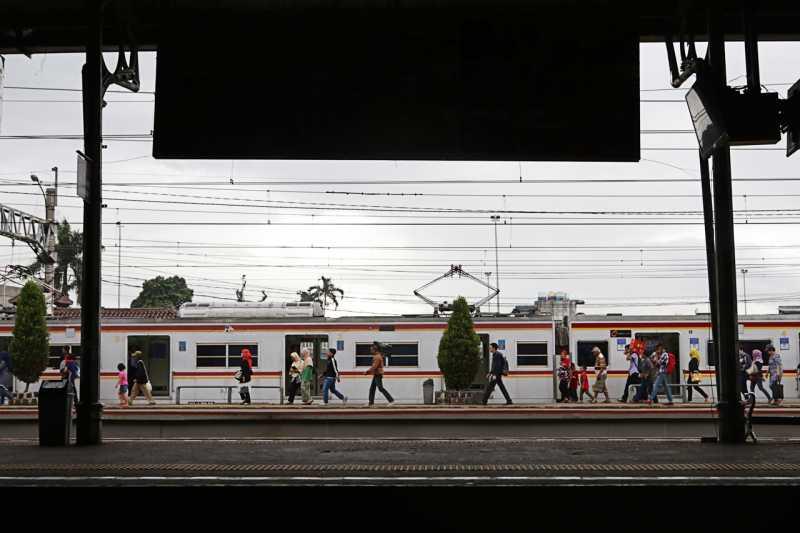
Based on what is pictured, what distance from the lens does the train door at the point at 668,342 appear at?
28.3 meters

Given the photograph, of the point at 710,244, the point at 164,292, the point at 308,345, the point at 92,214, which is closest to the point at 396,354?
the point at 308,345

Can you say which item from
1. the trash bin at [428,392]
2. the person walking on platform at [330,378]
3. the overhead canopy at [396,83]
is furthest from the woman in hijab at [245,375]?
the overhead canopy at [396,83]

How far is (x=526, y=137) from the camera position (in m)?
11.0

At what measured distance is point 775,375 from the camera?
2539 centimetres

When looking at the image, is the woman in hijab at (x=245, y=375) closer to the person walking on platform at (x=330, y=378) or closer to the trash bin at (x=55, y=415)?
the person walking on platform at (x=330, y=378)

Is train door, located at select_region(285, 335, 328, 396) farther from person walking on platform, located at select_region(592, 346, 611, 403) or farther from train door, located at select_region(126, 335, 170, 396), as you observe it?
person walking on platform, located at select_region(592, 346, 611, 403)

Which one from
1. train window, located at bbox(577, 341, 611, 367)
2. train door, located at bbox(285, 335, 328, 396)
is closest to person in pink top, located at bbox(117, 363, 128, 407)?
train door, located at bbox(285, 335, 328, 396)

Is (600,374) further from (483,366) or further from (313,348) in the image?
(313,348)

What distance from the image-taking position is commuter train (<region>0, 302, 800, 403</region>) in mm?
28312

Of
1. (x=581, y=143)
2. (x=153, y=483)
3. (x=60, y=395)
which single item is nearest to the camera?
(x=153, y=483)
